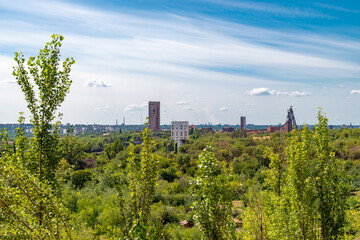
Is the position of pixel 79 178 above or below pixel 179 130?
below

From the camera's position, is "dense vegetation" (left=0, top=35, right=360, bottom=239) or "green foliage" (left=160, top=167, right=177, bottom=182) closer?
"dense vegetation" (left=0, top=35, right=360, bottom=239)

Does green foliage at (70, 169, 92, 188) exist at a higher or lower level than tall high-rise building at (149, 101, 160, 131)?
lower


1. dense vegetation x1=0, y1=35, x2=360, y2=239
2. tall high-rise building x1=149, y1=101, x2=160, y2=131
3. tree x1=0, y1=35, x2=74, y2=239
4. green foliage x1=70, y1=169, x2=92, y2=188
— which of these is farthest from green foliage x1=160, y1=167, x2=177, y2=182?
tall high-rise building x1=149, y1=101, x2=160, y2=131

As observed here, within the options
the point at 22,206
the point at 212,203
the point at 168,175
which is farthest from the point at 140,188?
the point at 168,175

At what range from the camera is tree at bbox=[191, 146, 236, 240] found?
4.86 metres

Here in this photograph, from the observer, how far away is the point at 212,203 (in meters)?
4.95

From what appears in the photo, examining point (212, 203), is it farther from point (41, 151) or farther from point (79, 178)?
point (79, 178)

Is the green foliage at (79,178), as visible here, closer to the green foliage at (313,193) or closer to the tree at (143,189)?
the green foliage at (313,193)

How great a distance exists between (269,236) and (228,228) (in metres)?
3.33

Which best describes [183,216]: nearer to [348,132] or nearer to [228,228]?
[228,228]

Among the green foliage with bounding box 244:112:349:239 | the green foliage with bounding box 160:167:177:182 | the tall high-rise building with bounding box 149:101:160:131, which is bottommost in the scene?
the green foliage with bounding box 160:167:177:182

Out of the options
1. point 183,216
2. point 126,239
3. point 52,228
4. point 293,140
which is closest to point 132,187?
point 126,239

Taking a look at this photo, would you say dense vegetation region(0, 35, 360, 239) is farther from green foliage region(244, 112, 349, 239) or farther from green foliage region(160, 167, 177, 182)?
green foliage region(160, 167, 177, 182)

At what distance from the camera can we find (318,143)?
27.9ft
